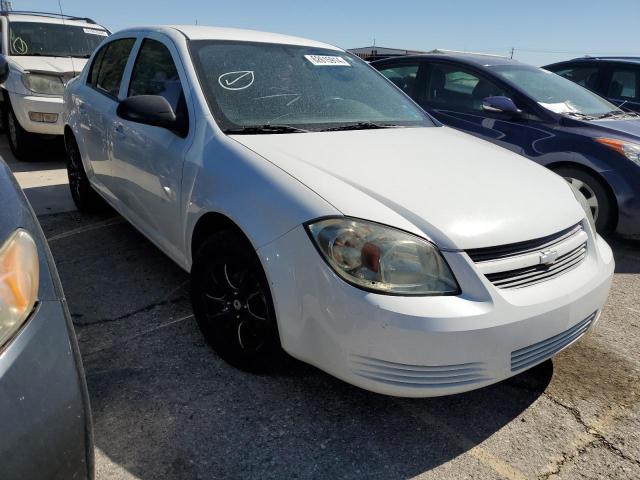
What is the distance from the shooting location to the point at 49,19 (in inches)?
295

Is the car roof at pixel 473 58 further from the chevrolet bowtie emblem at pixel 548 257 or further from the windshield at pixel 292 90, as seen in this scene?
the chevrolet bowtie emblem at pixel 548 257

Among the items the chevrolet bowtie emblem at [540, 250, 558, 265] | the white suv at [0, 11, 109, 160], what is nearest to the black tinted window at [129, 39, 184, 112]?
the chevrolet bowtie emblem at [540, 250, 558, 265]

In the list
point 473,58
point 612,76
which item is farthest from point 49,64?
point 612,76

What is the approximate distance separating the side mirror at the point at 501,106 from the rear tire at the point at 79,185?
3433 mm

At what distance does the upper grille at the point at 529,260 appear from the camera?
1903 mm

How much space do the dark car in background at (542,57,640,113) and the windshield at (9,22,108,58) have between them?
6.69m

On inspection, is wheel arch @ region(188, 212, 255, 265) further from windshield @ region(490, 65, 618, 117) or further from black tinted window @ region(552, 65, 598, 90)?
black tinted window @ region(552, 65, 598, 90)

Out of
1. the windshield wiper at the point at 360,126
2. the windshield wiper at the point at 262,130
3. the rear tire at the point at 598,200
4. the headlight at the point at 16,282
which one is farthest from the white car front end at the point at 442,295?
the rear tire at the point at 598,200

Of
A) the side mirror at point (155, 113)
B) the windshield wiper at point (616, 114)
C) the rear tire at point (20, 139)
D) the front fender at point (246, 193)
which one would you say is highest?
the side mirror at point (155, 113)

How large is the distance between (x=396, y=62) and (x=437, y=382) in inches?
187

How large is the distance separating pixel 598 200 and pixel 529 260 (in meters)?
2.76

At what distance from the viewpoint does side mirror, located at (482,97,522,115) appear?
15.1 feet

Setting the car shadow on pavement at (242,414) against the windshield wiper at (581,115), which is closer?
the car shadow on pavement at (242,414)

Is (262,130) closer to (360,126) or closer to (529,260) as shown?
(360,126)
